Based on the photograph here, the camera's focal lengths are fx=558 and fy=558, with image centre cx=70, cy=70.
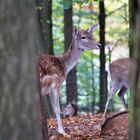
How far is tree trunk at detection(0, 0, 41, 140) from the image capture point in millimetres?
3969

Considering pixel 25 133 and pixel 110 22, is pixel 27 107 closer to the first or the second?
Answer: pixel 25 133

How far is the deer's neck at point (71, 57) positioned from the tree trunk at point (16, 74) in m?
5.50

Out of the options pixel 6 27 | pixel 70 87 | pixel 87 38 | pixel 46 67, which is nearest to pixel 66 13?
pixel 70 87

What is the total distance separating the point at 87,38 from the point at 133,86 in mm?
6608

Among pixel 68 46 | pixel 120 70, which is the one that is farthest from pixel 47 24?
pixel 120 70

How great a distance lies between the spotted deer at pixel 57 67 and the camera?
8.81 m

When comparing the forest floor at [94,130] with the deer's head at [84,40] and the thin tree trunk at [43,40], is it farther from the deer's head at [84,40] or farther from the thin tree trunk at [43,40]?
the thin tree trunk at [43,40]

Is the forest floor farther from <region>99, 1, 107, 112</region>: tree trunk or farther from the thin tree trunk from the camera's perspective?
<region>99, 1, 107, 112</region>: tree trunk

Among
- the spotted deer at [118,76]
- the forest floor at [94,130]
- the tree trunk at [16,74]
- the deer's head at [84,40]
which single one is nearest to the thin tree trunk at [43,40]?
the spotted deer at [118,76]

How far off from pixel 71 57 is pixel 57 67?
63 cm

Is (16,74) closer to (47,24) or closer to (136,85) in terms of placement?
(136,85)

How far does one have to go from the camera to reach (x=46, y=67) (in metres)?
8.87

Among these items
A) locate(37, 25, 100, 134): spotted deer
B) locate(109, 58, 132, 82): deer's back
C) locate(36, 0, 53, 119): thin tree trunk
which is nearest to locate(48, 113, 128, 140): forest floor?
locate(37, 25, 100, 134): spotted deer

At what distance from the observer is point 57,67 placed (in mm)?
9195
